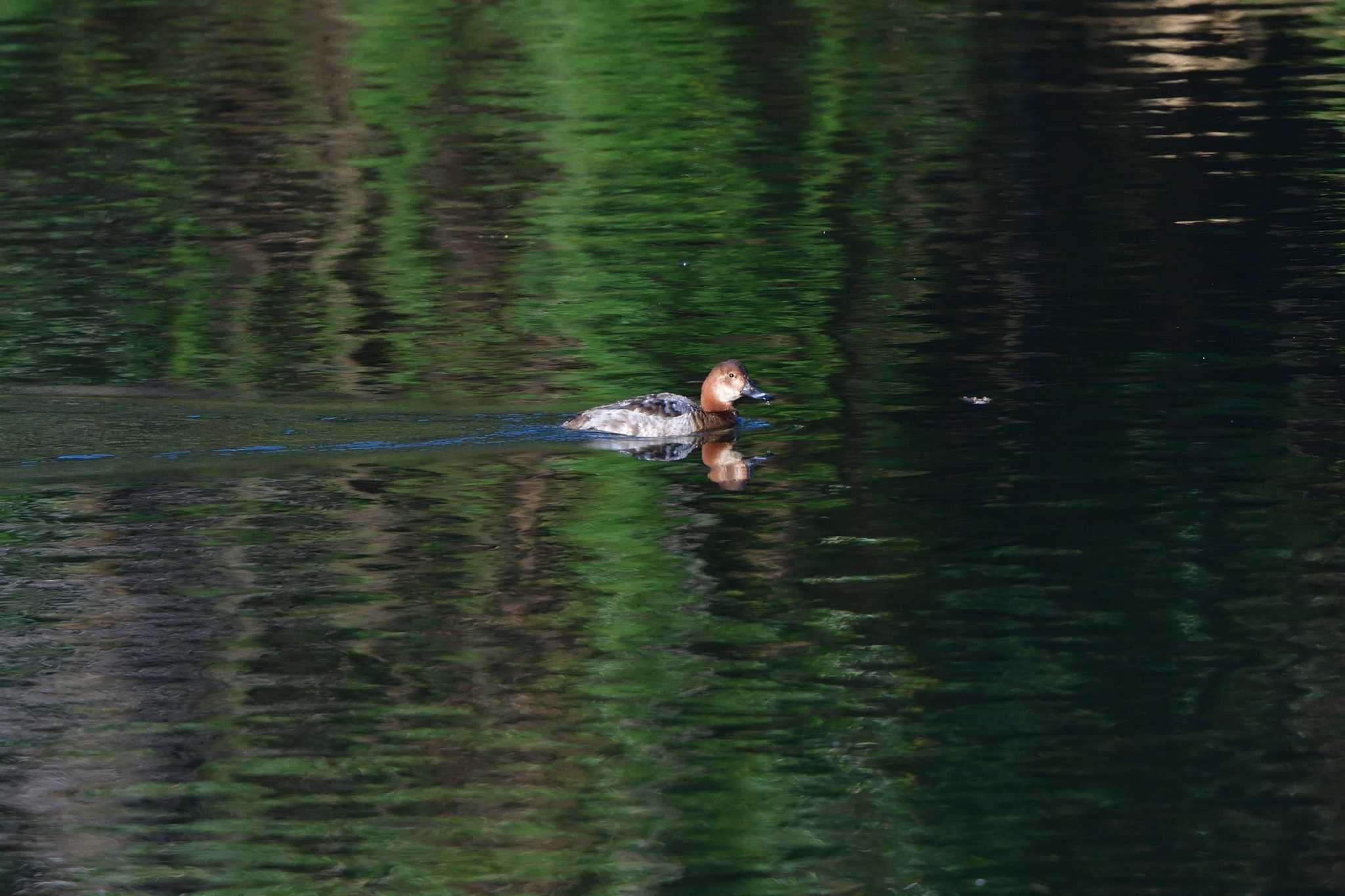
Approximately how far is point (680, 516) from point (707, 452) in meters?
Answer: 1.87

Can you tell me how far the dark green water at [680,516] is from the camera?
8.88 meters

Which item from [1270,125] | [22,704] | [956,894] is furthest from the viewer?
[1270,125]

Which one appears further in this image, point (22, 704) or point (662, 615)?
point (662, 615)

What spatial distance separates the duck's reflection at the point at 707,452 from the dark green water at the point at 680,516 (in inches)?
2.5

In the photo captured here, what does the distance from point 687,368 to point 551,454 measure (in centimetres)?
272

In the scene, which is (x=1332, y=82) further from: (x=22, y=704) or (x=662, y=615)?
(x=22, y=704)

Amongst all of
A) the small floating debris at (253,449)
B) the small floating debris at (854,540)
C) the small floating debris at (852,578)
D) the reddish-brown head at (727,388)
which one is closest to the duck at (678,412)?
the reddish-brown head at (727,388)

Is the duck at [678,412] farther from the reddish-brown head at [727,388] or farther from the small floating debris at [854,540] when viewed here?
the small floating debris at [854,540]

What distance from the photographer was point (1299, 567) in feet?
37.5

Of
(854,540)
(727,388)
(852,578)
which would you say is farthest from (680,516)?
(727,388)

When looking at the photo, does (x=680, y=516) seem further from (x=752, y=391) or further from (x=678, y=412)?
(x=752, y=391)

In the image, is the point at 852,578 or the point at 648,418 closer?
the point at 852,578

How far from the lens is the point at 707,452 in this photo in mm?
14680

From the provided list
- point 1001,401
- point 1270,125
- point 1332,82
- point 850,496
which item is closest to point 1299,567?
point 850,496
